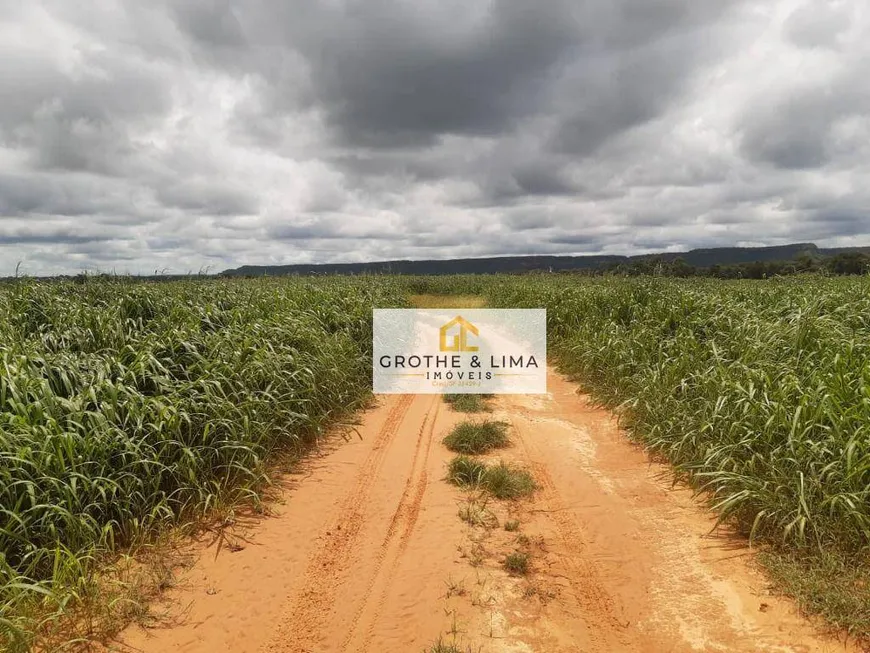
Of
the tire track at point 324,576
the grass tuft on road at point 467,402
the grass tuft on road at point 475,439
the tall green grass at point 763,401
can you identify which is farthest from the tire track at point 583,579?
the grass tuft on road at point 467,402

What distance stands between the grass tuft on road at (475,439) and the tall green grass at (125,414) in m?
1.65

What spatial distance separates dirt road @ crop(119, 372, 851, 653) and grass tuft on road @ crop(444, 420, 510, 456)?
1.80 feet

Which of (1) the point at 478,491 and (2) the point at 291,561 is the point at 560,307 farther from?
(2) the point at 291,561

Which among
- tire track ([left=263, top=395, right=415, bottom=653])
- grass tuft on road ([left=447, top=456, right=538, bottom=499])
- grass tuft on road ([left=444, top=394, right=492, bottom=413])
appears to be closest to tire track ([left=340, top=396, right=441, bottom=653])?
tire track ([left=263, top=395, right=415, bottom=653])

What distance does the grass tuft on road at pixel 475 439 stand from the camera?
542cm

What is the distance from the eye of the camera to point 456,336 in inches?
448

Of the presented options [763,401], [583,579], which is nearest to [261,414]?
[583,579]

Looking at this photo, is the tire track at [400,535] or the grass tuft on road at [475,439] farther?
the grass tuft on road at [475,439]

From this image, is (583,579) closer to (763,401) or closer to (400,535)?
(400,535)

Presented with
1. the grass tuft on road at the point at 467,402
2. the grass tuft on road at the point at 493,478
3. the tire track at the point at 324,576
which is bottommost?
the tire track at the point at 324,576

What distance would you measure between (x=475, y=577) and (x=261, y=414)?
2.94m

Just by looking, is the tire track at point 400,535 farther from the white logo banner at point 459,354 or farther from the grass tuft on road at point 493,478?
the white logo banner at point 459,354

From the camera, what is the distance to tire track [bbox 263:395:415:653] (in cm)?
281

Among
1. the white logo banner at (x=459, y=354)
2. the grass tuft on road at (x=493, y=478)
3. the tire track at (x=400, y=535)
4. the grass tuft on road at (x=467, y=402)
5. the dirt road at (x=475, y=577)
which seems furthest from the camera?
the white logo banner at (x=459, y=354)
